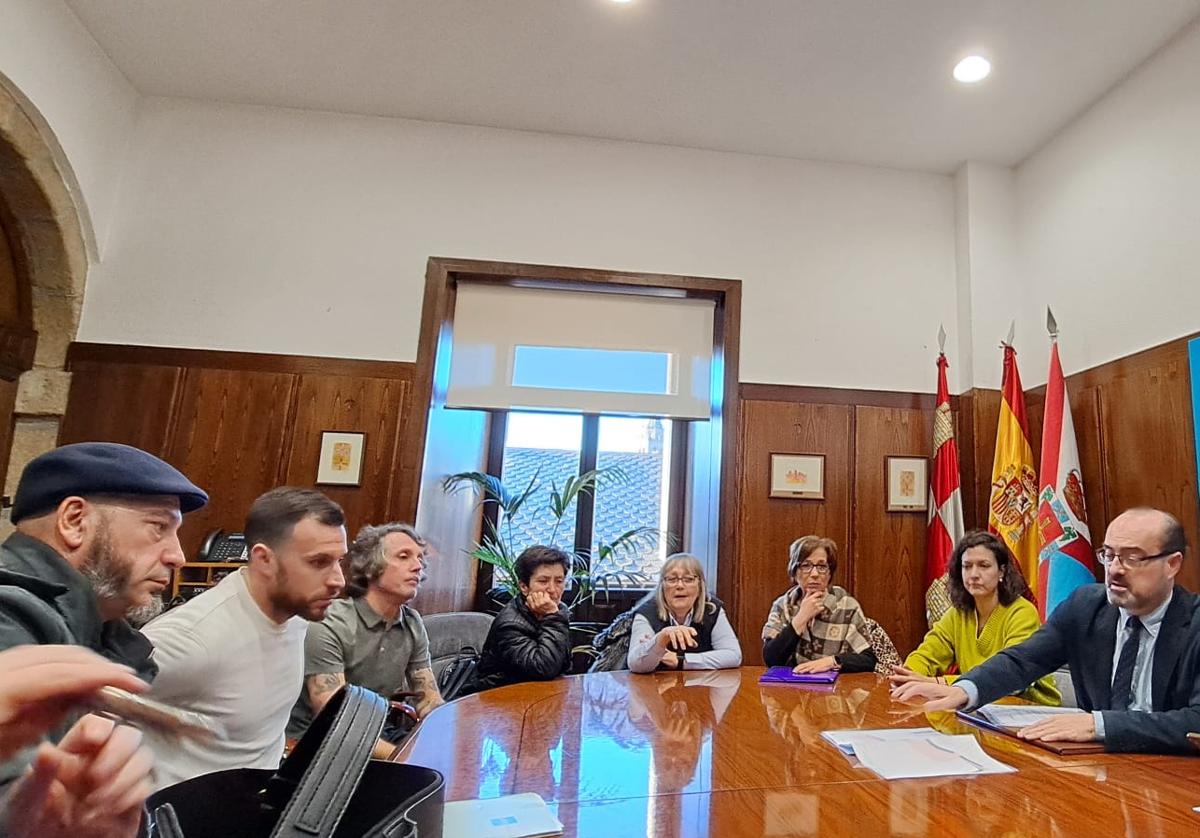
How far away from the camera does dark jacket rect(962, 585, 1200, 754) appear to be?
1448mm

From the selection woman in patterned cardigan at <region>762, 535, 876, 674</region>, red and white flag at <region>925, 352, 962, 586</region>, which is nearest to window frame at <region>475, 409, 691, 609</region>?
red and white flag at <region>925, 352, 962, 586</region>

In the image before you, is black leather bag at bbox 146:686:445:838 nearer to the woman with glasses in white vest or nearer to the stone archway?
the woman with glasses in white vest

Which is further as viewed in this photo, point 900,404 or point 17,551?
point 900,404

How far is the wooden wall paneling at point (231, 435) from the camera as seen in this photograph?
3.42 meters

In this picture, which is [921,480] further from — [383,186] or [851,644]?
[383,186]

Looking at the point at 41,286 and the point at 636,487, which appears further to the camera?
the point at 636,487

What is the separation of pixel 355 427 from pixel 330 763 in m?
2.96

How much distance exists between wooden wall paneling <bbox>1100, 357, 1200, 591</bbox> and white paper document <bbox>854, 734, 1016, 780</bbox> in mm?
1966

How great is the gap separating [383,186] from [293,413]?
1375 millimetres

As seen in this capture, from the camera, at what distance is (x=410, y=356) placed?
12.0ft

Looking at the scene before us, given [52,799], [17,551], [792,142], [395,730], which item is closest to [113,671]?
[52,799]

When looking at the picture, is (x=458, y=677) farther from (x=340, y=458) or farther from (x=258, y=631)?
(x=340, y=458)

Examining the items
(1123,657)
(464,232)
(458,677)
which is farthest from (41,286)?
(1123,657)

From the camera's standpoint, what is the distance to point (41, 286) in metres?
3.39
